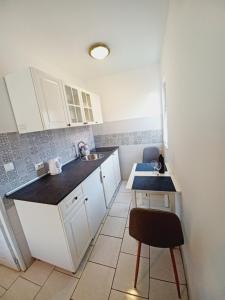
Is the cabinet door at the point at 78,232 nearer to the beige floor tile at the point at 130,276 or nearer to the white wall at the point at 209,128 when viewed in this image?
the beige floor tile at the point at 130,276

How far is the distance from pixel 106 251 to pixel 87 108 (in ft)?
7.35

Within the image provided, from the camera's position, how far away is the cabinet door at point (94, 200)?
1677 mm

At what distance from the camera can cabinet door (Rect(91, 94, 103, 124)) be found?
9.08 feet

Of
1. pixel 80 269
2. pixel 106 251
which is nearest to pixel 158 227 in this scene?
pixel 106 251

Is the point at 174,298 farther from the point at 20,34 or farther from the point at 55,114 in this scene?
the point at 20,34

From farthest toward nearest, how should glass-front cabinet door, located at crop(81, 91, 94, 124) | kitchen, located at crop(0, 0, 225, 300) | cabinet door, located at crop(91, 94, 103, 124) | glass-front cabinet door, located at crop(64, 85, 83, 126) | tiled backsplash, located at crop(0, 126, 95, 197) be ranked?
1. cabinet door, located at crop(91, 94, 103, 124)
2. glass-front cabinet door, located at crop(81, 91, 94, 124)
3. glass-front cabinet door, located at crop(64, 85, 83, 126)
4. tiled backsplash, located at crop(0, 126, 95, 197)
5. kitchen, located at crop(0, 0, 225, 300)

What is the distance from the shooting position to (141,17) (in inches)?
57.2

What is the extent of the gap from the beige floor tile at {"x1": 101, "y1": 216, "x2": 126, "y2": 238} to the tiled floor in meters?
0.12

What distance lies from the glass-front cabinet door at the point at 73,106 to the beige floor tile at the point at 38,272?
174cm

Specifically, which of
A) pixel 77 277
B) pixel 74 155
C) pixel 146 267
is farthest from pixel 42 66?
pixel 146 267

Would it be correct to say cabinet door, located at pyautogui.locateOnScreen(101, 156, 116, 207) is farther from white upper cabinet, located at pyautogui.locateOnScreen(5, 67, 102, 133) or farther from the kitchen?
white upper cabinet, located at pyautogui.locateOnScreen(5, 67, 102, 133)

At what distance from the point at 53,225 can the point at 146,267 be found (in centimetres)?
104

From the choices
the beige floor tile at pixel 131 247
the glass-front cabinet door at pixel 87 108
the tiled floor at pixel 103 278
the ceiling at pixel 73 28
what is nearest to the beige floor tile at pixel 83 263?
the tiled floor at pixel 103 278

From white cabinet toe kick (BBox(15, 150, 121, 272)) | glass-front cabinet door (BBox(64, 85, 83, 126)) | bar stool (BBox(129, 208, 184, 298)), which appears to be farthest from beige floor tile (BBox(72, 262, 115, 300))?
glass-front cabinet door (BBox(64, 85, 83, 126))
